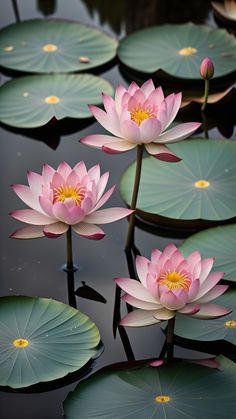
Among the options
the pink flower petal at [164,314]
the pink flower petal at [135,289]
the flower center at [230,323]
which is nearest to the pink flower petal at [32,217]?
the pink flower petal at [135,289]

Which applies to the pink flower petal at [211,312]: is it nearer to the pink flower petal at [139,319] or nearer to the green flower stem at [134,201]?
the pink flower petal at [139,319]

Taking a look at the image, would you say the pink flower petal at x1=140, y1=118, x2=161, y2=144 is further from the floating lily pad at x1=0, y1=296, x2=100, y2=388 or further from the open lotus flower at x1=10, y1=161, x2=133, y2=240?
the floating lily pad at x1=0, y1=296, x2=100, y2=388

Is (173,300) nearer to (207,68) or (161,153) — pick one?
(161,153)

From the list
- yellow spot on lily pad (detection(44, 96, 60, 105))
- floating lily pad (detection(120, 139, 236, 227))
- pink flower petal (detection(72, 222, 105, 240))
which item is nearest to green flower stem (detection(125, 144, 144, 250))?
floating lily pad (detection(120, 139, 236, 227))

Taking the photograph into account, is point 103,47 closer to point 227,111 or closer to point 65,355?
point 227,111

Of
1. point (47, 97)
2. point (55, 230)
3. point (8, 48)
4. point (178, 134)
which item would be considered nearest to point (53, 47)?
point (8, 48)
